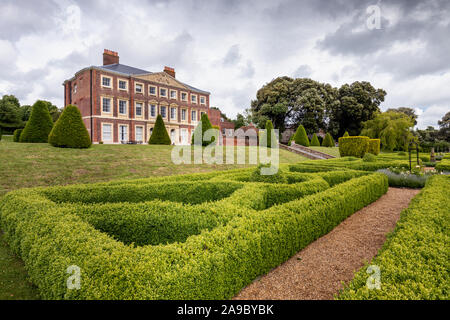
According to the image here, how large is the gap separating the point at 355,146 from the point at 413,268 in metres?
18.5

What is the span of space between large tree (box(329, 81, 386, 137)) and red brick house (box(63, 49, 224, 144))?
23120 mm

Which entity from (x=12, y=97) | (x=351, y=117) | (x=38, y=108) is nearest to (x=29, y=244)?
(x=38, y=108)

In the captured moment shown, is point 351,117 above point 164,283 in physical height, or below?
above

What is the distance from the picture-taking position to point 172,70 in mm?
35219

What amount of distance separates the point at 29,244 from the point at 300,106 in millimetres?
38443

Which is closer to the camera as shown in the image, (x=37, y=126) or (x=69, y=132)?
(x=69, y=132)

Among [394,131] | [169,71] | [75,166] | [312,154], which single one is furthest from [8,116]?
[394,131]

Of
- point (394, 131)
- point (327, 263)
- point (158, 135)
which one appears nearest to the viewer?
point (327, 263)

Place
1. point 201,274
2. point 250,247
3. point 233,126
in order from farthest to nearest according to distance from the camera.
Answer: point 233,126, point 250,247, point 201,274

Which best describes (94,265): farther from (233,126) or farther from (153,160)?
(233,126)

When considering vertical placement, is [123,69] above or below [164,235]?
above

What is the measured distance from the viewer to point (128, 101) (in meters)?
29.1

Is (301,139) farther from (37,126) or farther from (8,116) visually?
(8,116)

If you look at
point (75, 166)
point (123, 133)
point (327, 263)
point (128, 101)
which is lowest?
point (327, 263)
